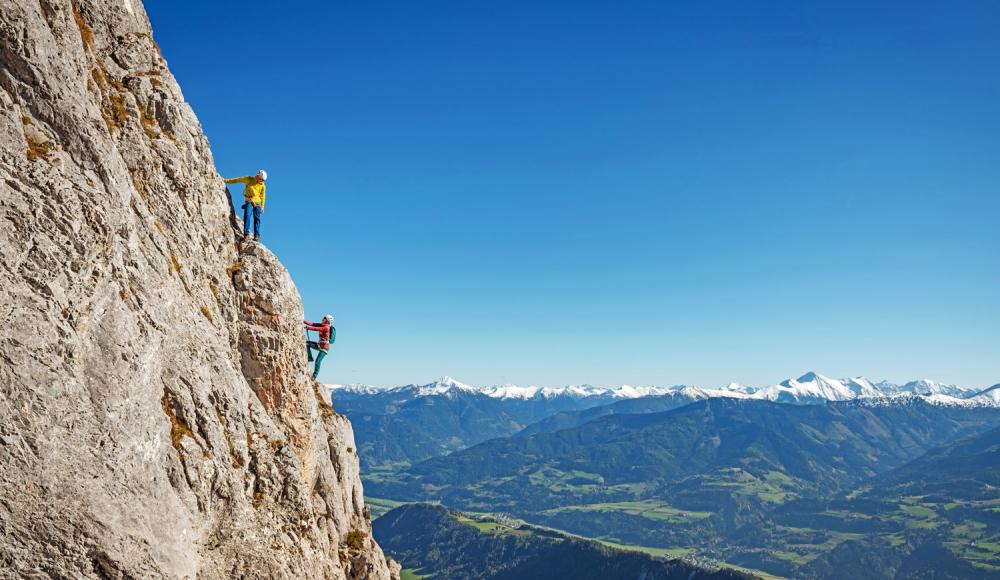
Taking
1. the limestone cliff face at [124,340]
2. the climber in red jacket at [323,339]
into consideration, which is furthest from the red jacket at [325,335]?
the limestone cliff face at [124,340]

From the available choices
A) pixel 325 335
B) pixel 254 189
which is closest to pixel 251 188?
pixel 254 189

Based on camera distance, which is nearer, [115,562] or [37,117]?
[115,562]

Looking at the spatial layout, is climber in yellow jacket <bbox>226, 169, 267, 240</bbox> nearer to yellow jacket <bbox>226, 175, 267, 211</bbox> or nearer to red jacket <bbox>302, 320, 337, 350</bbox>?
yellow jacket <bbox>226, 175, 267, 211</bbox>

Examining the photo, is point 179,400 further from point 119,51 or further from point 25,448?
point 119,51

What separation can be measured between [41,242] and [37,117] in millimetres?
3672

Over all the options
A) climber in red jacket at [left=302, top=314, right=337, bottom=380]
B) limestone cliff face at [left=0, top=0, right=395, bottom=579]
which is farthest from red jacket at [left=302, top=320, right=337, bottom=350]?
limestone cliff face at [left=0, top=0, right=395, bottom=579]

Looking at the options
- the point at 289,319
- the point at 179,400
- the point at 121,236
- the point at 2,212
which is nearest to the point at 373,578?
the point at 289,319

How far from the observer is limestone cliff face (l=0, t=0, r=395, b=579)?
1390 centimetres

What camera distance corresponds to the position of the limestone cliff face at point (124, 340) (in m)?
13.9

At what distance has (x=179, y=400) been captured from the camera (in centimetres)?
1838

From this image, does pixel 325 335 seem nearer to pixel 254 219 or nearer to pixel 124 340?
pixel 254 219

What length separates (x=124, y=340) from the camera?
1627 centimetres

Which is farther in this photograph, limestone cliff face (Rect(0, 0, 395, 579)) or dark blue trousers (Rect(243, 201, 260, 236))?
dark blue trousers (Rect(243, 201, 260, 236))

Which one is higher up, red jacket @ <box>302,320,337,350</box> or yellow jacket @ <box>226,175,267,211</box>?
yellow jacket @ <box>226,175,267,211</box>
